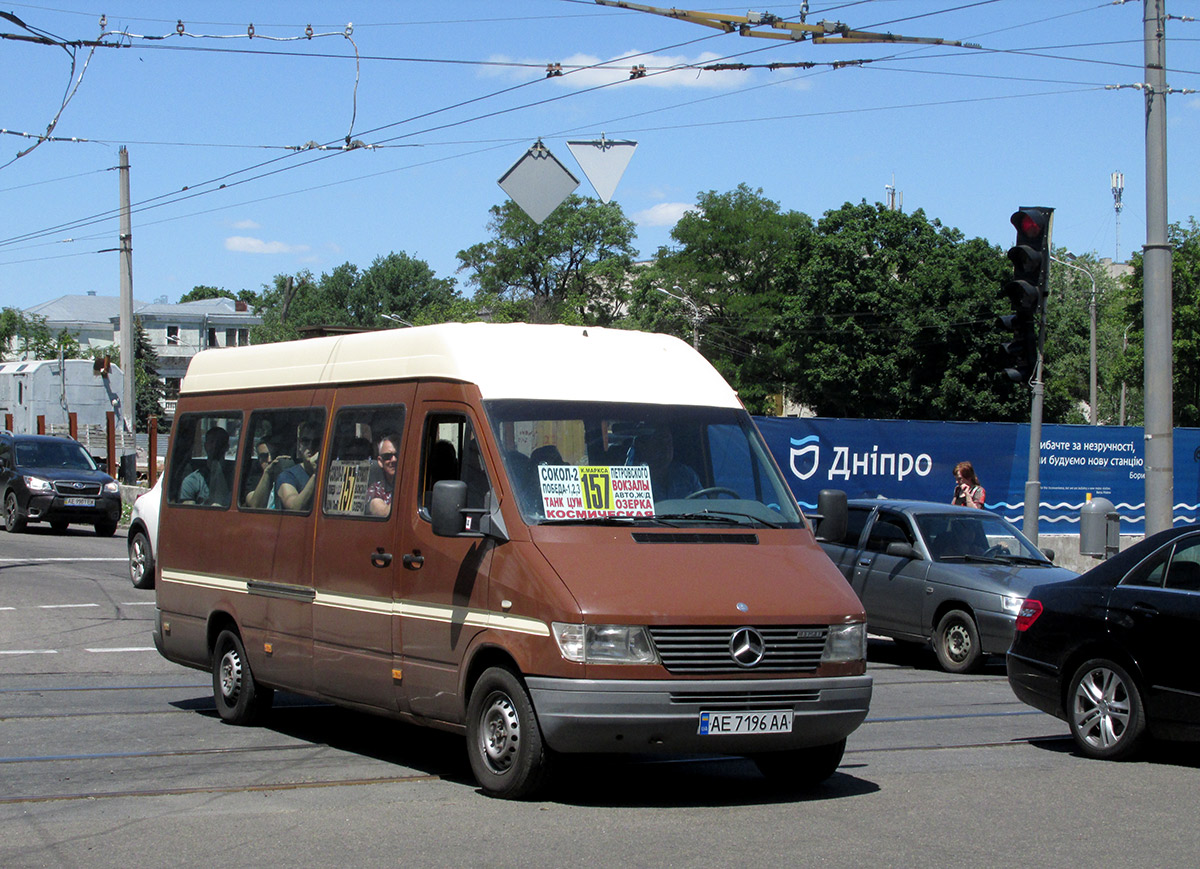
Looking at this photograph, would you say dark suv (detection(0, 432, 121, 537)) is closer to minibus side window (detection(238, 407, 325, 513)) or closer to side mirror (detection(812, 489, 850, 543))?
minibus side window (detection(238, 407, 325, 513))

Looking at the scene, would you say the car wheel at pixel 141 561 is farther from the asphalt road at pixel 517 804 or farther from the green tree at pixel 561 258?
the green tree at pixel 561 258

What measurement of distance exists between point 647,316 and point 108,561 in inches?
2656

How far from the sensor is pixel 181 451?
1063 cm

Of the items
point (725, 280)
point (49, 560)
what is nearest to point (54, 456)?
point (49, 560)

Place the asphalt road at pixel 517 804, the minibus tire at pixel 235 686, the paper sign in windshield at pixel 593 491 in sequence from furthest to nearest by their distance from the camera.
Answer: the minibus tire at pixel 235 686 < the paper sign in windshield at pixel 593 491 < the asphalt road at pixel 517 804

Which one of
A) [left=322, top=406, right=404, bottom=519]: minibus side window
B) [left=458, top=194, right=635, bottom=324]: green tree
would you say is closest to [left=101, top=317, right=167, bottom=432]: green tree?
[left=458, top=194, right=635, bottom=324]: green tree

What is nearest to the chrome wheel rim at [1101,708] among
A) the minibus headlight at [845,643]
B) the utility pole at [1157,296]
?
the minibus headlight at [845,643]

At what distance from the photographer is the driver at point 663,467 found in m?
7.36

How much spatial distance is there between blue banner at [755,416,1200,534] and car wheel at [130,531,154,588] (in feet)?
28.6

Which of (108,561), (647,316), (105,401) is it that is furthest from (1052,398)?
(108,561)

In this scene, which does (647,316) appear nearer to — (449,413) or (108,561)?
(108,561)

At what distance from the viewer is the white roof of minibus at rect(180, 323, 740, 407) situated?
7516 mm

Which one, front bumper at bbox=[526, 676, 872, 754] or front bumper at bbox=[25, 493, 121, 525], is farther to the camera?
front bumper at bbox=[25, 493, 121, 525]

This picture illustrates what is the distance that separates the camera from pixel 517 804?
6742 millimetres
